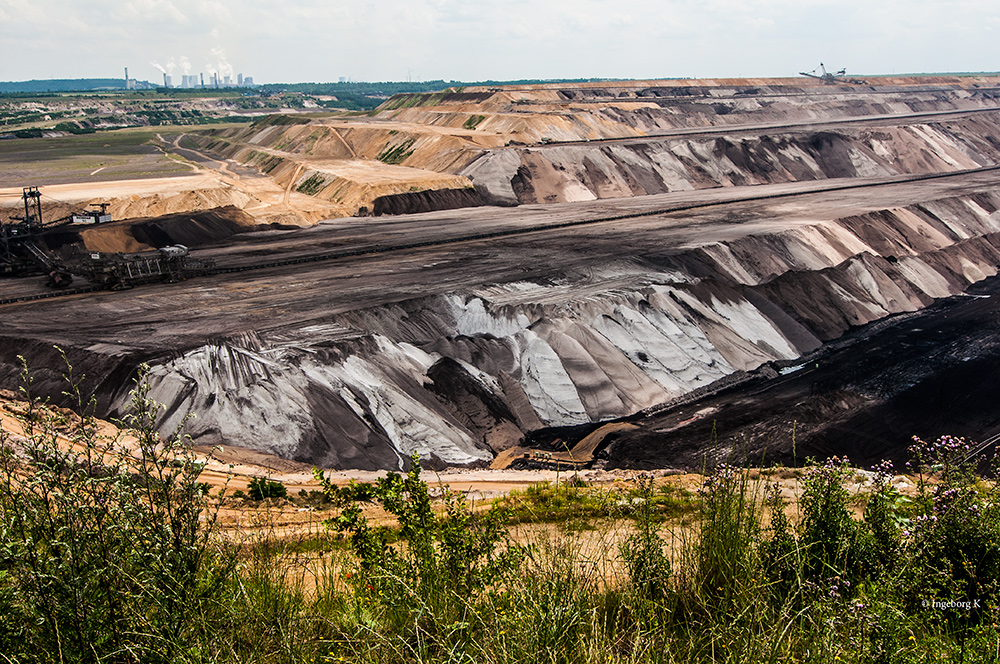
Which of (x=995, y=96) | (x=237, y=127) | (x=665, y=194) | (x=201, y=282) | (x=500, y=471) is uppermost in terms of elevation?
(x=995, y=96)

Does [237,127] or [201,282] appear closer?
[201,282]

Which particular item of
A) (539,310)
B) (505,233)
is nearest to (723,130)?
(505,233)

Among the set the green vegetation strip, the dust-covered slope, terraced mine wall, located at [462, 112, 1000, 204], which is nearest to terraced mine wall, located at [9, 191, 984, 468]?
the dust-covered slope

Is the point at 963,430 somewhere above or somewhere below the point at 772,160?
below

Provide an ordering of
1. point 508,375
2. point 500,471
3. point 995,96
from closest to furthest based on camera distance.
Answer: point 500,471 → point 508,375 → point 995,96

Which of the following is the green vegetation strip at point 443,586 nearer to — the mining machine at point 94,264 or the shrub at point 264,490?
the shrub at point 264,490

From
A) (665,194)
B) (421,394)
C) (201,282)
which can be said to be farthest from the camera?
(665,194)

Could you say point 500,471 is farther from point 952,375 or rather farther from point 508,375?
point 952,375

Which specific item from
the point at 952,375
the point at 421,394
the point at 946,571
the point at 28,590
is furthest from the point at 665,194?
the point at 28,590
